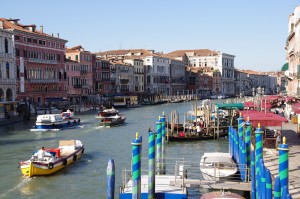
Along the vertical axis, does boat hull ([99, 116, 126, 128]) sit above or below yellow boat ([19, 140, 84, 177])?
above

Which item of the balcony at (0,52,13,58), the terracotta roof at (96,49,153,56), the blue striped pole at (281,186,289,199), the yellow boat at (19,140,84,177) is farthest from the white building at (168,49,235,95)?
the blue striped pole at (281,186,289,199)

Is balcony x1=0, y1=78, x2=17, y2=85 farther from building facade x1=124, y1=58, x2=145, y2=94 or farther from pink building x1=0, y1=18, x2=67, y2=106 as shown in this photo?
building facade x1=124, y1=58, x2=145, y2=94

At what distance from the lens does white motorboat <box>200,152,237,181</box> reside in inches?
402

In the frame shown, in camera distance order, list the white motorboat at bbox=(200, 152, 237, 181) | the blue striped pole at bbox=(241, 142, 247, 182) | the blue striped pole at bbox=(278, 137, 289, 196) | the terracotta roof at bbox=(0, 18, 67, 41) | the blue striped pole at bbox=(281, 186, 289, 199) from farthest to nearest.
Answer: the terracotta roof at bbox=(0, 18, 67, 41)
the blue striped pole at bbox=(241, 142, 247, 182)
the white motorboat at bbox=(200, 152, 237, 181)
the blue striped pole at bbox=(278, 137, 289, 196)
the blue striped pole at bbox=(281, 186, 289, 199)

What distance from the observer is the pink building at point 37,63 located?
35.3 meters

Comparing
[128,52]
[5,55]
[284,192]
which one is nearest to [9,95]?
[5,55]

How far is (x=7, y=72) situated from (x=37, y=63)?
6.70m

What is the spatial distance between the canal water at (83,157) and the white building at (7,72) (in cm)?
332

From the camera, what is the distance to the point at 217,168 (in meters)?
10.7

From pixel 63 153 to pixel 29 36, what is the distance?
24153mm

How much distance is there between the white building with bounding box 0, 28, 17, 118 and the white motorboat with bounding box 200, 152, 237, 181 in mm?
21419

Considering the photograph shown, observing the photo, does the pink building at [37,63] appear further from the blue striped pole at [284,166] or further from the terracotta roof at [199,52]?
the terracotta roof at [199,52]

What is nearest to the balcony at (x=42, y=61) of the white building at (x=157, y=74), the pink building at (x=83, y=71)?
the pink building at (x=83, y=71)

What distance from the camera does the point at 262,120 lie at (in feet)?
44.7
